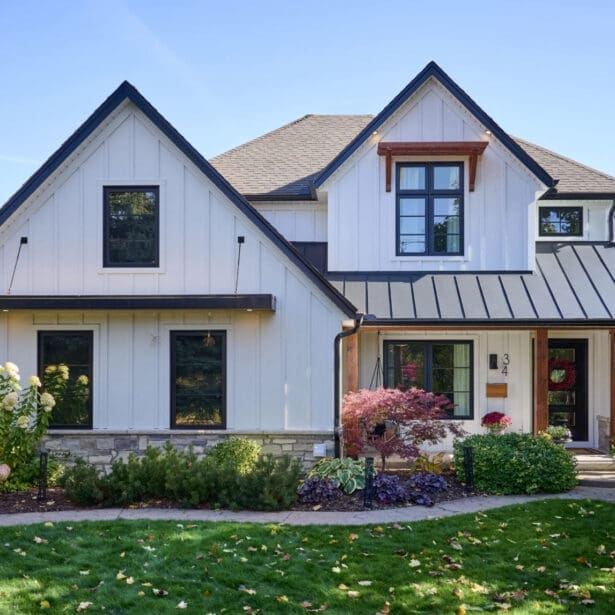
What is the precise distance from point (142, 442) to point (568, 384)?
895 cm

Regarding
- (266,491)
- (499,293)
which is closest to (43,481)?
(266,491)

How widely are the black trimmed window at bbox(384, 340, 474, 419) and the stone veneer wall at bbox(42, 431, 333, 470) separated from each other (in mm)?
3024

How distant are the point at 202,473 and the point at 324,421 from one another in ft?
Result: 8.14

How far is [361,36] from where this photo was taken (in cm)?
1202

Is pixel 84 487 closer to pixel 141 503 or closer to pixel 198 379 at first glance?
pixel 141 503

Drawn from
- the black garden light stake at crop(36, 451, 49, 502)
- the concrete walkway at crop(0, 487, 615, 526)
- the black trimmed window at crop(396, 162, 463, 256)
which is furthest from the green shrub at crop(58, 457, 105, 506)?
the black trimmed window at crop(396, 162, 463, 256)

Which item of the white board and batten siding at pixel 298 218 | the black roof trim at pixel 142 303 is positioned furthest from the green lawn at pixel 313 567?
the white board and batten siding at pixel 298 218

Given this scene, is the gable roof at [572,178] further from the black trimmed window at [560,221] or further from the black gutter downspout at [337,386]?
the black gutter downspout at [337,386]

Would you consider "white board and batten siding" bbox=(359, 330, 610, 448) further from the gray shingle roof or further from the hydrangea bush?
the hydrangea bush

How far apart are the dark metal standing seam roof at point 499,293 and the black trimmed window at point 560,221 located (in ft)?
2.21

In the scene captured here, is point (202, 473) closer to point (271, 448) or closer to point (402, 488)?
point (271, 448)

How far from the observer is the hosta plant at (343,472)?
359 inches

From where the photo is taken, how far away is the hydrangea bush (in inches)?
368

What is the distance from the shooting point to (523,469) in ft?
30.7
